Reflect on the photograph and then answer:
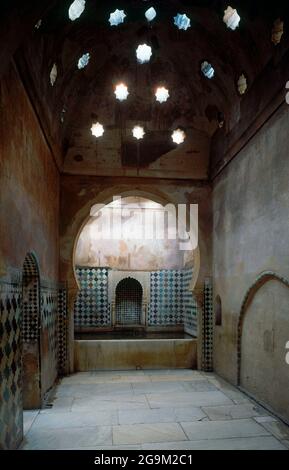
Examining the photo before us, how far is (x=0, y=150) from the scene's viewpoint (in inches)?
161

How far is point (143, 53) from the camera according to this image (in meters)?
7.58

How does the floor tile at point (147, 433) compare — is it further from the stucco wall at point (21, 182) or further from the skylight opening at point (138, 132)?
the skylight opening at point (138, 132)

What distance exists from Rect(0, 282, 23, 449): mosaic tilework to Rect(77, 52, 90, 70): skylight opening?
4817mm

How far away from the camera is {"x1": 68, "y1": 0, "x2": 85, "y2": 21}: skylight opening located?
5.66m

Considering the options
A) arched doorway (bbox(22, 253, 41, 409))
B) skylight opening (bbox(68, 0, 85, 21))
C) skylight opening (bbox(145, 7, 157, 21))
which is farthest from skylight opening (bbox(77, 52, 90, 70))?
arched doorway (bbox(22, 253, 41, 409))

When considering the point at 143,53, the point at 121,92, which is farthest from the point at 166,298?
the point at 143,53

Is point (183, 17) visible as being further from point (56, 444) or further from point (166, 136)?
point (56, 444)

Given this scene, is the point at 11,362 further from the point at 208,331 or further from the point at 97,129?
the point at 97,129

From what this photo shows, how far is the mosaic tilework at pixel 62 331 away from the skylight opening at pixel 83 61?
16.2 feet

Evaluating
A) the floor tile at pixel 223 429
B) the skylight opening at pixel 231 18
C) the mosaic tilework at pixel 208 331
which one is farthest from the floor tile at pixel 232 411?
the skylight opening at pixel 231 18

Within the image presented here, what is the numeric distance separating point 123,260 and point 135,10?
A: 9.16 m

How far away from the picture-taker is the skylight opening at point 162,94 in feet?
27.6

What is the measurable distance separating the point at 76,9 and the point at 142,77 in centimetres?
258

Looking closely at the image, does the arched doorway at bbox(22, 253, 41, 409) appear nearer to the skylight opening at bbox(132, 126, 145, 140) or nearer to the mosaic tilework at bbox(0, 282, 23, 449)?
the mosaic tilework at bbox(0, 282, 23, 449)
